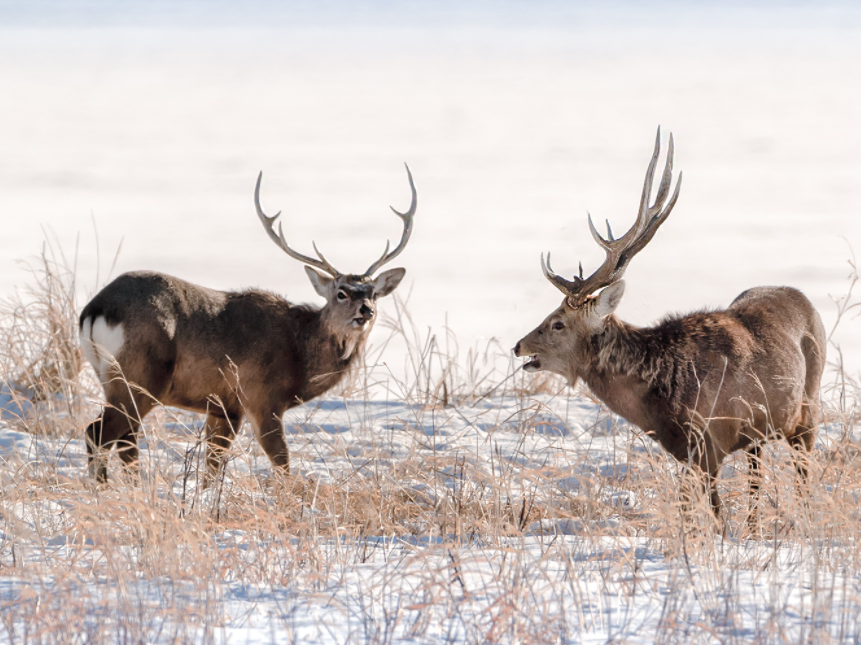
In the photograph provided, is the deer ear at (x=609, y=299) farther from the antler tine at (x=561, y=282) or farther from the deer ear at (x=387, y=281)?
the deer ear at (x=387, y=281)

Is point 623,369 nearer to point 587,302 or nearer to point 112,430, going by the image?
point 587,302

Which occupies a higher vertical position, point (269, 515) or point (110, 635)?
point (269, 515)

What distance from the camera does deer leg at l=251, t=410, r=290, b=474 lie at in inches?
307

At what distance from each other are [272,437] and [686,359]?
311cm

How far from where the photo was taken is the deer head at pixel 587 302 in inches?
270

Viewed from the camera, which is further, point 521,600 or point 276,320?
point 276,320

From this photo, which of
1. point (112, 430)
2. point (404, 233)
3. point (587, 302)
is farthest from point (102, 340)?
point (587, 302)

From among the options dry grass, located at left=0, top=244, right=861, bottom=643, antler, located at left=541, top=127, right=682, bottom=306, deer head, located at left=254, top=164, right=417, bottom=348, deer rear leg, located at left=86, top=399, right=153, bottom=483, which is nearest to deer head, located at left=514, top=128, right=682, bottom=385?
antler, located at left=541, top=127, right=682, bottom=306

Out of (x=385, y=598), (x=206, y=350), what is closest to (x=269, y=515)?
(x=385, y=598)

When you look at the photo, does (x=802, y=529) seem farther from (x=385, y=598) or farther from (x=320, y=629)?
(x=320, y=629)

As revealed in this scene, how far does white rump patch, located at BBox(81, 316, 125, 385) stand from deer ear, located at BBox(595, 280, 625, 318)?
332cm

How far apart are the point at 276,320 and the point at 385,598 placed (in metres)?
4.41

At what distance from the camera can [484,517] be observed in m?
5.59

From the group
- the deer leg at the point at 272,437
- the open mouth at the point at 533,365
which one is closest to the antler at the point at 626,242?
the open mouth at the point at 533,365
